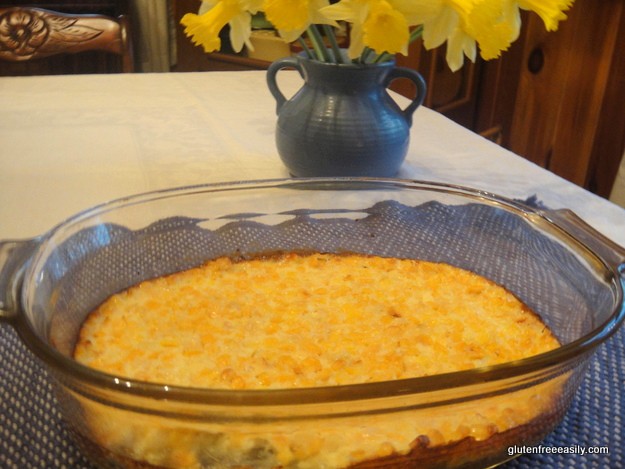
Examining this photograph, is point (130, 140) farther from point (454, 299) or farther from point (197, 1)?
point (197, 1)

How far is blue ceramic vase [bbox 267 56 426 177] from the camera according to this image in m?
0.92

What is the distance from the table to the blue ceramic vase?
109 millimetres

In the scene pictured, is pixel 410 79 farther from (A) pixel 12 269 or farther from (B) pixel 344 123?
(A) pixel 12 269

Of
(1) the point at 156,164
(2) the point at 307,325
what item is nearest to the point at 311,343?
(2) the point at 307,325

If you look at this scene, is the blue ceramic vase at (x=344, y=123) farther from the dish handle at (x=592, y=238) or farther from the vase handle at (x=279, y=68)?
the dish handle at (x=592, y=238)

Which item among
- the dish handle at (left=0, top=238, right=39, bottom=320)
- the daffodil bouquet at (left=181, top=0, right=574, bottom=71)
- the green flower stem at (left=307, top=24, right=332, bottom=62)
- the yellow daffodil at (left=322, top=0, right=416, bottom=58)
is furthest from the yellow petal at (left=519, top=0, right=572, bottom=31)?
the dish handle at (left=0, top=238, right=39, bottom=320)

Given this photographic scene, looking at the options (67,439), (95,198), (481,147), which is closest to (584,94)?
(481,147)

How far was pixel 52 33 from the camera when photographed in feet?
5.66

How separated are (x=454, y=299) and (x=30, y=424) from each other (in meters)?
0.43

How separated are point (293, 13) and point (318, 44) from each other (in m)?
0.17

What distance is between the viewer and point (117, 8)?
112 inches

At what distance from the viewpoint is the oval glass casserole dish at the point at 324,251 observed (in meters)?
0.42

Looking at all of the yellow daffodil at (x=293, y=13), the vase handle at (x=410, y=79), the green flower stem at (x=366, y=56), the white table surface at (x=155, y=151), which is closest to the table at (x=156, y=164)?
the white table surface at (x=155, y=151)

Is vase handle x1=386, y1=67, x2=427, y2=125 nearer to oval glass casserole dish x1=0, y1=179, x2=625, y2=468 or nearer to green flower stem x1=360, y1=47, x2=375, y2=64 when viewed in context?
green flower stem x1=360, y1=47, x2=375, y2=64
